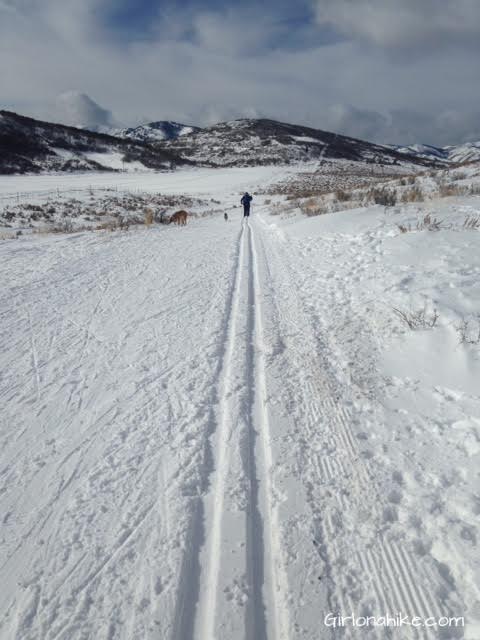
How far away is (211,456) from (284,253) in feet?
24.4

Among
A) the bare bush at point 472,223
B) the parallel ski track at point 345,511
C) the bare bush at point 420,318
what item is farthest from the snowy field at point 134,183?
the parallel ski track at point 345,511

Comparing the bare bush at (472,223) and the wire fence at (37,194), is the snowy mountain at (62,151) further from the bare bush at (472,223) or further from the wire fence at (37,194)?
the bare bush at (472,223)

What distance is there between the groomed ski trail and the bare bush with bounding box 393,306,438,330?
80.9 inches

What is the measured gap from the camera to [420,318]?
4.52 metres

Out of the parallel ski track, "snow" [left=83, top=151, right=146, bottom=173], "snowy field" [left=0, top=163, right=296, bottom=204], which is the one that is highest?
"snow" [left=83, top=151, right=146, bottom=173]

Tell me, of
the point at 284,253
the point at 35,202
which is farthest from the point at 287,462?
→ the point at 35,202

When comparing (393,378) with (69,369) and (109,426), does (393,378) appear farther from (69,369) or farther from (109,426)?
(69,369)

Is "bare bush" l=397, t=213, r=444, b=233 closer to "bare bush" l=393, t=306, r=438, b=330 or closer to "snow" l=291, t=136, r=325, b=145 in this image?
"bare bush" l=393, t=306, r=438, b=330

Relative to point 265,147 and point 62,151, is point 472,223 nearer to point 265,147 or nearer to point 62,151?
point 62,151

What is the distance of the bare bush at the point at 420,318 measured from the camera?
173 inches

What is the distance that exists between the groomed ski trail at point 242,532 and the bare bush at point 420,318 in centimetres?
206

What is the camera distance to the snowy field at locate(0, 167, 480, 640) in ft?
6.37

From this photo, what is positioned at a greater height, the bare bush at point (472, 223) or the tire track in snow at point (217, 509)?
the bare bush at point (472, 223)

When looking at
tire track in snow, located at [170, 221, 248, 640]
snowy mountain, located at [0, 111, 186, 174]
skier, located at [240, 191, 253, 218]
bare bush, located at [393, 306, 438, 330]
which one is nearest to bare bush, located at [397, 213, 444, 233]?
bare bush, located at [393, 306, 438, 330]
